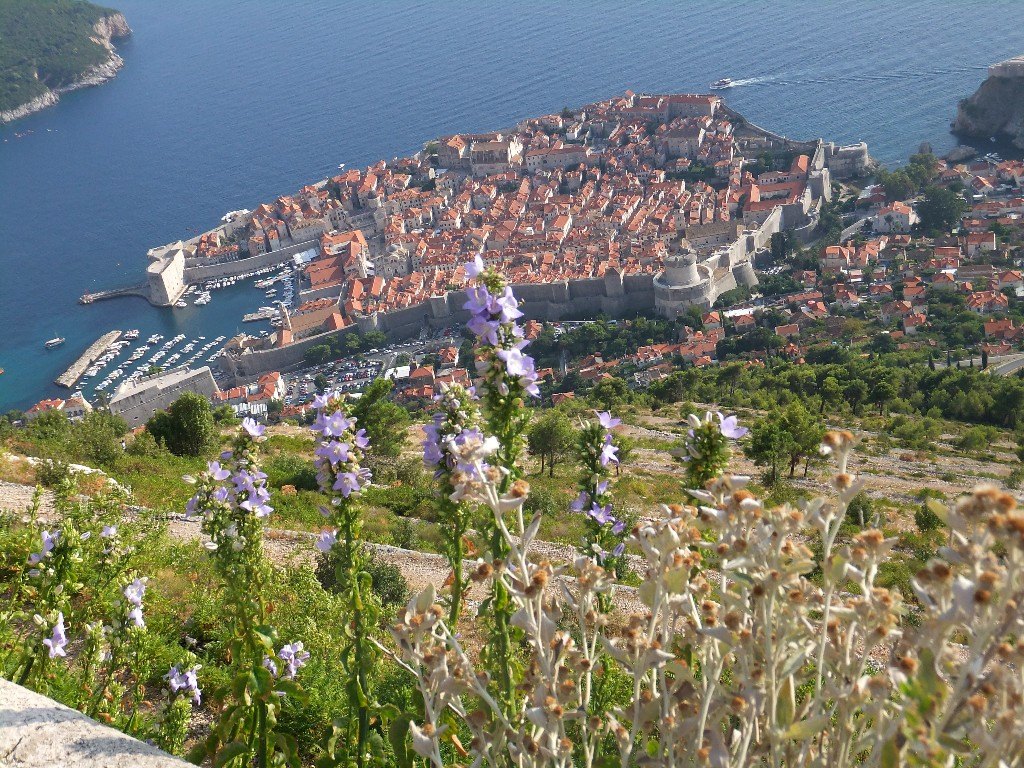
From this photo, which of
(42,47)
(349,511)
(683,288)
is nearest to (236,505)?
(349,511)

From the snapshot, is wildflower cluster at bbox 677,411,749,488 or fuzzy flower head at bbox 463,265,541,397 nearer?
fuzzy flower head at bbox 463,265,541,397

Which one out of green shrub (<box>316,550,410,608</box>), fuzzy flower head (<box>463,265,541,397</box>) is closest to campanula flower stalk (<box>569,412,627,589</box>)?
fuzzy flower head (<box>463,265,541,397</box>)

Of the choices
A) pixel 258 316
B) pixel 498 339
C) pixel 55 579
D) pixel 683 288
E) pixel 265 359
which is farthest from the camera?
pixel 258 316

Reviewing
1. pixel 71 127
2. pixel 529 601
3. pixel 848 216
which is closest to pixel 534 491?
pixel 529 601

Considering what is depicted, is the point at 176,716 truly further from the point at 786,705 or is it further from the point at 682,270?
the point at 682,270

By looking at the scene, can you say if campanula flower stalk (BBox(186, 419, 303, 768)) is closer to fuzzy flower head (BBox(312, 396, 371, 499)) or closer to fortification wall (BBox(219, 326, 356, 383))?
fuzzy flower head (BBox(312, 396, 371, 499))

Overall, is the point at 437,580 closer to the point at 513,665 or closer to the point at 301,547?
the point at 301,547
